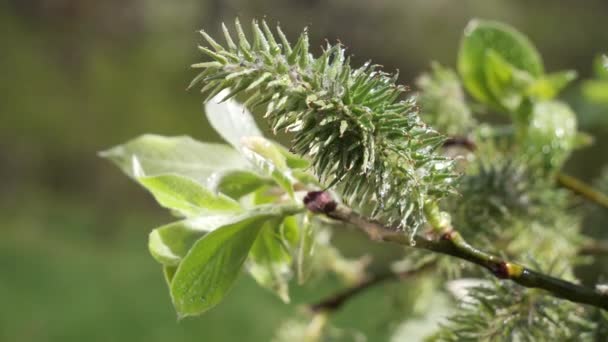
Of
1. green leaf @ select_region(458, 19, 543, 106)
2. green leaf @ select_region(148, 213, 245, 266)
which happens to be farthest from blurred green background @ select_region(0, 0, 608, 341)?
green leaf @ select_region(148, 213, 245, 266)

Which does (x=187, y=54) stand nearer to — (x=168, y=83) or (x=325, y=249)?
(x=168, y=83)

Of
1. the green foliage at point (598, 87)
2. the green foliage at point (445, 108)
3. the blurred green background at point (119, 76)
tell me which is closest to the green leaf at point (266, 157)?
the green foliage at point (445, 108)

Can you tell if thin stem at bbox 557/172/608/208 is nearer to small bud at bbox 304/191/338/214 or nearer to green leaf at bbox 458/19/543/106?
green leaf at bbox 458/19/543/106

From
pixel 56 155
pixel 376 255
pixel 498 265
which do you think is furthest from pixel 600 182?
pixel 56 155

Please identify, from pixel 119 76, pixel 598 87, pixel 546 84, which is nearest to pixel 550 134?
pixel 546 84

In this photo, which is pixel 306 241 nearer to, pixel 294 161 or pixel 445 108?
pixel 294 161

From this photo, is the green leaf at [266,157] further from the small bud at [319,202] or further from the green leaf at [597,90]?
the green leaf at [597,90]
